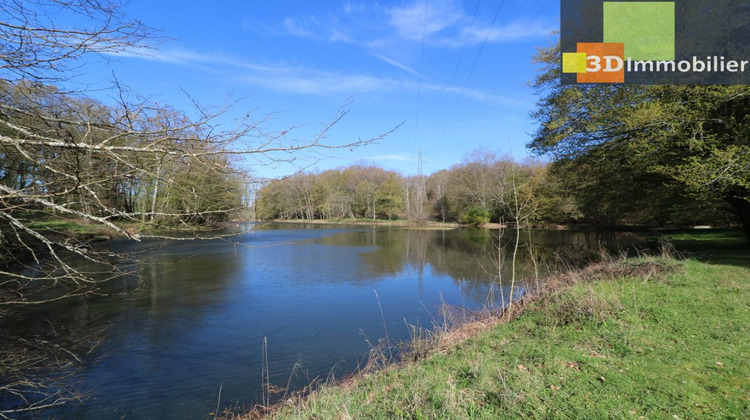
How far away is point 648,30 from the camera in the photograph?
1130cm

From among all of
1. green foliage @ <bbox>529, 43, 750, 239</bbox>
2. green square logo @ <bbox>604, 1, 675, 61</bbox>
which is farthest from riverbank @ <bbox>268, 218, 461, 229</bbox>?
green square logo @ <bbox>604, 1, 675, 61</bbox>

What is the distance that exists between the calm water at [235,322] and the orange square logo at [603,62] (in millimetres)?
7598

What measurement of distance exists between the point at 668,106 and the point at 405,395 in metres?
11.6

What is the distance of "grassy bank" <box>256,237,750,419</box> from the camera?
11.0ft

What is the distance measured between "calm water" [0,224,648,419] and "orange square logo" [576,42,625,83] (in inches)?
299

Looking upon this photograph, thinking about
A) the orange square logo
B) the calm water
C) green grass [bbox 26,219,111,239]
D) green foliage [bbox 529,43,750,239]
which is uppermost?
Result: the orange square logo

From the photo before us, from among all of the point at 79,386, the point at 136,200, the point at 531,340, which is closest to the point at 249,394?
the point at 79,386

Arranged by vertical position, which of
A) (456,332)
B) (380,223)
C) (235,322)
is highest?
(380,223)

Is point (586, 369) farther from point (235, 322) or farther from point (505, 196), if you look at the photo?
point (505, 196)

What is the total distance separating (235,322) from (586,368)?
7190 mm

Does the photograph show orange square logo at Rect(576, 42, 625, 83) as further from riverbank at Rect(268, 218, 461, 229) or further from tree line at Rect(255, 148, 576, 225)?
riverbank at Rect(268, 218, 461, 229)

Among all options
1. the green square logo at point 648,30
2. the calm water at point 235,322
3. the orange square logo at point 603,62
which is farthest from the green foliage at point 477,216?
the green square logo at point 648,30

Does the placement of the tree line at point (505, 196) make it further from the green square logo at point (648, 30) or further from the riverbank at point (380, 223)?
the green square logo at point (648, 30)

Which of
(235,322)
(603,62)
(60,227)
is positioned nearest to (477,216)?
(603,62)
